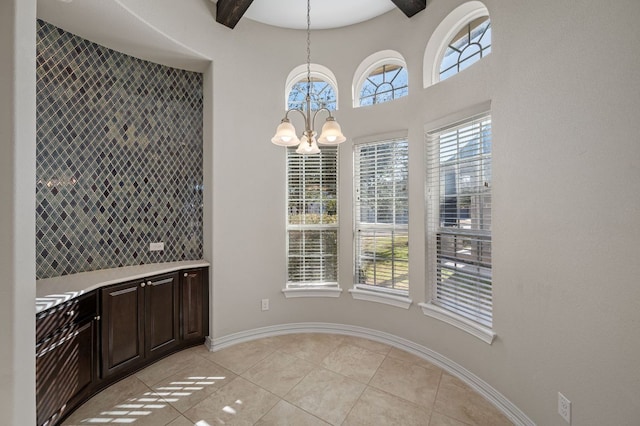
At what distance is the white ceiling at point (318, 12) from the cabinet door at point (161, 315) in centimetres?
297

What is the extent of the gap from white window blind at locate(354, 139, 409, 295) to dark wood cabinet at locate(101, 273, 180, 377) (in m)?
2.04

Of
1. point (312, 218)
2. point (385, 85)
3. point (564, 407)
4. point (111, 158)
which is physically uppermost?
point (385, 85)

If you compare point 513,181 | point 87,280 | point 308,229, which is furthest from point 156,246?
point 513,181

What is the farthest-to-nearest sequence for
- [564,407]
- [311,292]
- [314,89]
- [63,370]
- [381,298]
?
[314,89] < [311,292] < [381,298] < [63,370] < [564,407]

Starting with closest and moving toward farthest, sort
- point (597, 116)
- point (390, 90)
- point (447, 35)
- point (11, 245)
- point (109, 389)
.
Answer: point (11, 245), point (597, 116), point (109, 389), point (447, 35), point (390, 90)

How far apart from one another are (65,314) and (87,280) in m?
0.42

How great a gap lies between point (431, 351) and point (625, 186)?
201 cm

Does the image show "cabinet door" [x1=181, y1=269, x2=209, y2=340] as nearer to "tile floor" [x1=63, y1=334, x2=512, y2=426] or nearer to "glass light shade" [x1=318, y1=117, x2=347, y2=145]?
"tile floor" [x1=63, y1=334, x2=512, y2=426]

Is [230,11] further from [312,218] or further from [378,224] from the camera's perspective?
[378,224]

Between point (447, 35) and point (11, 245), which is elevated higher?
point (447, 35)

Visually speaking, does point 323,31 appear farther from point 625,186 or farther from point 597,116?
point 625,186

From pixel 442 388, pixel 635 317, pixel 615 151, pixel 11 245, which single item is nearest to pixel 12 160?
pixel 11 245

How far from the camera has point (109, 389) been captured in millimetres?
2146

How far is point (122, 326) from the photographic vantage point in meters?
2.25
